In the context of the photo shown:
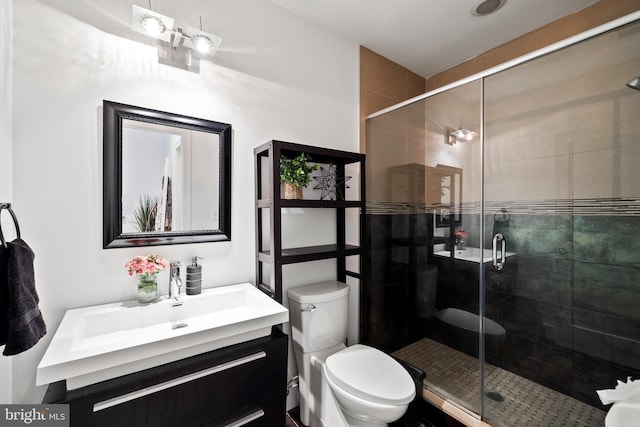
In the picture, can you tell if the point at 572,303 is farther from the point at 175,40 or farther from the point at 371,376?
the point at 175,40

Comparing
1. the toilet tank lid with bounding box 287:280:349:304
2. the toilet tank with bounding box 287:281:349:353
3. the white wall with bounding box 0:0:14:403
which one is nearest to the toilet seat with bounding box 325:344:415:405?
the toilet tank with bounding box 287:281:349:353

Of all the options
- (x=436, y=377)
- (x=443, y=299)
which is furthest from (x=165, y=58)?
(x=436, y=377)

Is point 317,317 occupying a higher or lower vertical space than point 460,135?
lower

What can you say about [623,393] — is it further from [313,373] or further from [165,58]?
[165,58]

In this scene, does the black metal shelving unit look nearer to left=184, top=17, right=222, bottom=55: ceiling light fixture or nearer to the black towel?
left=184, top=17, right=222, bottom=55: ceiling light fixture

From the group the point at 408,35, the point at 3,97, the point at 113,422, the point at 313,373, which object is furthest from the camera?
the point at 408,35

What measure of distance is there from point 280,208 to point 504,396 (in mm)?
1674

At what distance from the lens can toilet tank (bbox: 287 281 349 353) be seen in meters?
1.64

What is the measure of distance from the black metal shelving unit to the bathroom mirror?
201 millimetres

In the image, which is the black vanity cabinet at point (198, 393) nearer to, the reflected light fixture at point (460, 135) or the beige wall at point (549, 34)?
the reflected light fixture at point (460, 135)

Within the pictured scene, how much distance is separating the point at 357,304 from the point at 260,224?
41.4 inches

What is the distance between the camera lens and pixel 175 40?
4.58 feet

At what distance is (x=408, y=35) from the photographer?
209cm

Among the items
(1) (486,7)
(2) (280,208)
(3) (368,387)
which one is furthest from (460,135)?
(3) (368,387)
